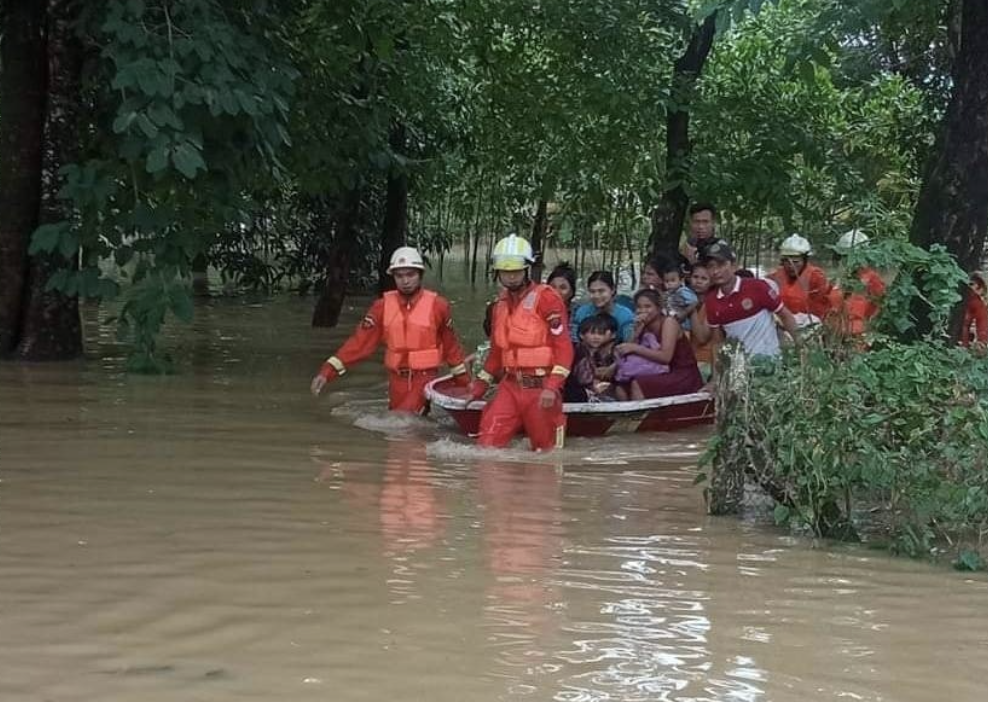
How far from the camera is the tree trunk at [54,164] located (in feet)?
40.4

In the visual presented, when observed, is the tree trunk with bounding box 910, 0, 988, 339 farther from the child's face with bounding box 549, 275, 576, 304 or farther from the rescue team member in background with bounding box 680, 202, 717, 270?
the rescue team member in background with bounding box 680, 202, 717, 270

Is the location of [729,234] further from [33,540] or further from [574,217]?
[33,540]

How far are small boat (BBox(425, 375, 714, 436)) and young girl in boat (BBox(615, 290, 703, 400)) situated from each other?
0.35 m

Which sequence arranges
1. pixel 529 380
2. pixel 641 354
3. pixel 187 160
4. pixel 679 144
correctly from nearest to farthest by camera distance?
pixel 529 380, pixel 187 160, pixel 641 354, pixel 679 144

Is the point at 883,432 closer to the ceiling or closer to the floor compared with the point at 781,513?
closer to the ceiling

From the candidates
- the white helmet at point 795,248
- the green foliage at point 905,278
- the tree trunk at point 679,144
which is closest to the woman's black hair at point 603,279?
the white helmet at point 795,248

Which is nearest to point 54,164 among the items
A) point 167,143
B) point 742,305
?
point 167,143

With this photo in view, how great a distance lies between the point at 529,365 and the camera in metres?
9.14

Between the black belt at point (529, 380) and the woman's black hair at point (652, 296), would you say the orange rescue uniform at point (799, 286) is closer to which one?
the woman's black hair at point (652, 296)

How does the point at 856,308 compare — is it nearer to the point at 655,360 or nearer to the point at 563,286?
the point at 655,360

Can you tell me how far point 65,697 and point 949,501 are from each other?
399cm

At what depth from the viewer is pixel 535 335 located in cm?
908

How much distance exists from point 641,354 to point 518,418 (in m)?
1.66

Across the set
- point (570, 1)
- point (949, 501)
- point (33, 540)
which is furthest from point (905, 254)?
point (570, 1)
